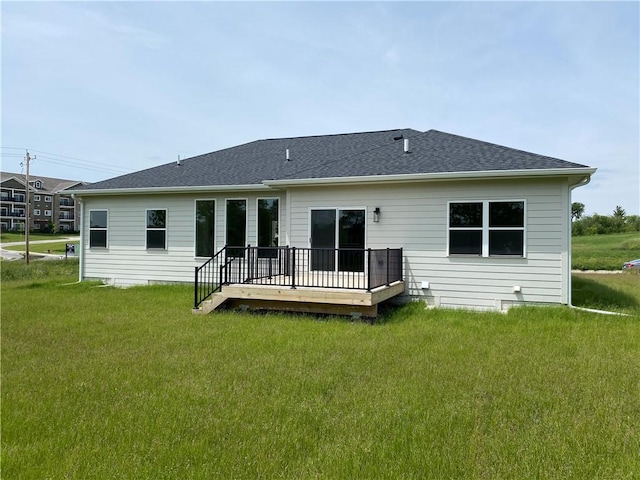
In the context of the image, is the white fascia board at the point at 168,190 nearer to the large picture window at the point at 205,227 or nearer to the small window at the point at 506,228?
the large picture window at the point at 205,227

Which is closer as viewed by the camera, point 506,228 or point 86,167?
point 506,228

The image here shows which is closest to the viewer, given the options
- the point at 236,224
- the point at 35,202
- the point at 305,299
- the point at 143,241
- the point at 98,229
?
the point at 305,299

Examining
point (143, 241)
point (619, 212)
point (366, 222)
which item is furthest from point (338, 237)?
point (619, 212)

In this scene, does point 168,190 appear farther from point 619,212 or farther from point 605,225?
point 619,212

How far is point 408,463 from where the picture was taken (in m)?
2.87

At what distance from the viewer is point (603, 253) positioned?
28.5m

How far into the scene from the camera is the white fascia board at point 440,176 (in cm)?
764

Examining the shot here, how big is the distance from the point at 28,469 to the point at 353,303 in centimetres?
536

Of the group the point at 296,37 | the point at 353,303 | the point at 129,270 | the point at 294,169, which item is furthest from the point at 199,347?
the point at 296,37

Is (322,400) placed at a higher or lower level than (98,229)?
lower

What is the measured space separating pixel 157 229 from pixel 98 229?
2.30m

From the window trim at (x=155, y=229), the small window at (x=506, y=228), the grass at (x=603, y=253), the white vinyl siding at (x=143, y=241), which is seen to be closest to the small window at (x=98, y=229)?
the white vinyl siding at (x=143, y=241)

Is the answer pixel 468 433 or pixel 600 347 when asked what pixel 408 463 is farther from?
pixel 600 347

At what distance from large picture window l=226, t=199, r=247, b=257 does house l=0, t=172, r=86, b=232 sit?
66029mm
